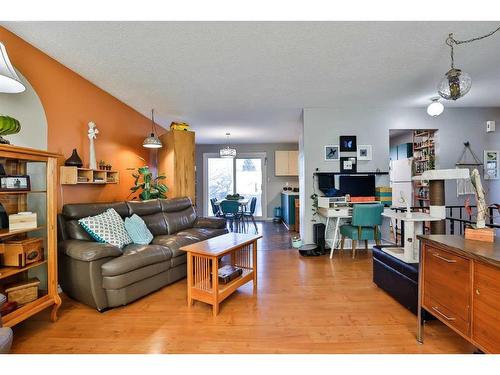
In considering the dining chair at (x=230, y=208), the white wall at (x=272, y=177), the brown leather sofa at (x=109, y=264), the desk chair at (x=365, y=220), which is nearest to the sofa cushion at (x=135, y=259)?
the brown leather sofa at (x=109, y=264)

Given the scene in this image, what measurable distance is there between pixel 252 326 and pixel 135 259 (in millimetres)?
1232

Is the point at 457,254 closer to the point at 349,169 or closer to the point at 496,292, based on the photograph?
the point at 496,292

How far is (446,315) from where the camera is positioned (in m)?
1.43

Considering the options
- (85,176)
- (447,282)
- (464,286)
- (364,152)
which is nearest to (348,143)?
(364,152)

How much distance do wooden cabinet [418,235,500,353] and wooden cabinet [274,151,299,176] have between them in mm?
5883

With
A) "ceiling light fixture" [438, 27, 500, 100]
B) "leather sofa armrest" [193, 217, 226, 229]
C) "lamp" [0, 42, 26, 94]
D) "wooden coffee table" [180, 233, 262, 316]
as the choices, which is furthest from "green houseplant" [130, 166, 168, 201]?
"ceiling light fixture" [438, 27, 500, 100]

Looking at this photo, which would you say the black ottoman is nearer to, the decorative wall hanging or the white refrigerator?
the white refrigerator

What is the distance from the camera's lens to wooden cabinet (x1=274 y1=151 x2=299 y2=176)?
748cm

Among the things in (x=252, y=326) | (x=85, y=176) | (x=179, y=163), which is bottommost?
(x=252, y=326)

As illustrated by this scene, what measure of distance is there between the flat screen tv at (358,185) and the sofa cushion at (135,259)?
3050mm

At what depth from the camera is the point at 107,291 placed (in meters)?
2.20

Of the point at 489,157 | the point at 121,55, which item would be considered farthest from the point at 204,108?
the point at 489,157

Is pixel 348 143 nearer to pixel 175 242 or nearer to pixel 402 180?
pixel 402 180

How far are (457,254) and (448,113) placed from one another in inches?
160
